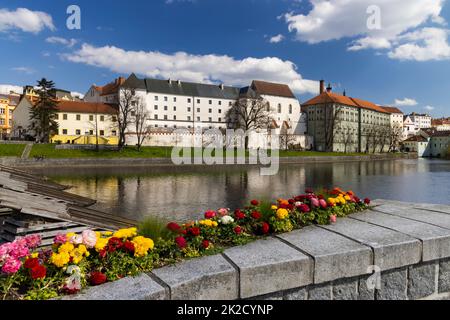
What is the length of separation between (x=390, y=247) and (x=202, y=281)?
2.42m

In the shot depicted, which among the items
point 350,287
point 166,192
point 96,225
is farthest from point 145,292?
point 166,192

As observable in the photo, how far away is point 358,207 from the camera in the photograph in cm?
664

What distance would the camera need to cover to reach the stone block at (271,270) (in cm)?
362

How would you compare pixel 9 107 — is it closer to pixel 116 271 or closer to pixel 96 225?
pixel 96 225

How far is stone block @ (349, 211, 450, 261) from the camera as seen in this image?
448 centimetres

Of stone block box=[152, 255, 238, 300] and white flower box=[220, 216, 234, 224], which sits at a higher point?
white flower box=[220, 216, 234, 224]

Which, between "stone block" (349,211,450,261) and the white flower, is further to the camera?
the white flower

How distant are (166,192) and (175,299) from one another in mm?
23579

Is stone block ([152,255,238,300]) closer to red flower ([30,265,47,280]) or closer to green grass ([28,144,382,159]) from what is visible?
red flower ([30,265,47,280])

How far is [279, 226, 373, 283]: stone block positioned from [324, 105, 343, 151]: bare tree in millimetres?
114920

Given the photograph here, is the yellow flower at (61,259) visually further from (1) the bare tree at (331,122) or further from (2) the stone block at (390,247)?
(1) the bare tree at (331,122)

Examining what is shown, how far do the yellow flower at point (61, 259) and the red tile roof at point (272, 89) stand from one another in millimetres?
120423

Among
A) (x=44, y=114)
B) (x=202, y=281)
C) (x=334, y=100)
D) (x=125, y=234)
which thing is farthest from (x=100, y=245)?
(x=334, y=100)

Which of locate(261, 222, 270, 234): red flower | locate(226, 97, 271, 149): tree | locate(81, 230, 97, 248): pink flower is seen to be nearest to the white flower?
locate(261, 222, 270, 234): red flower
